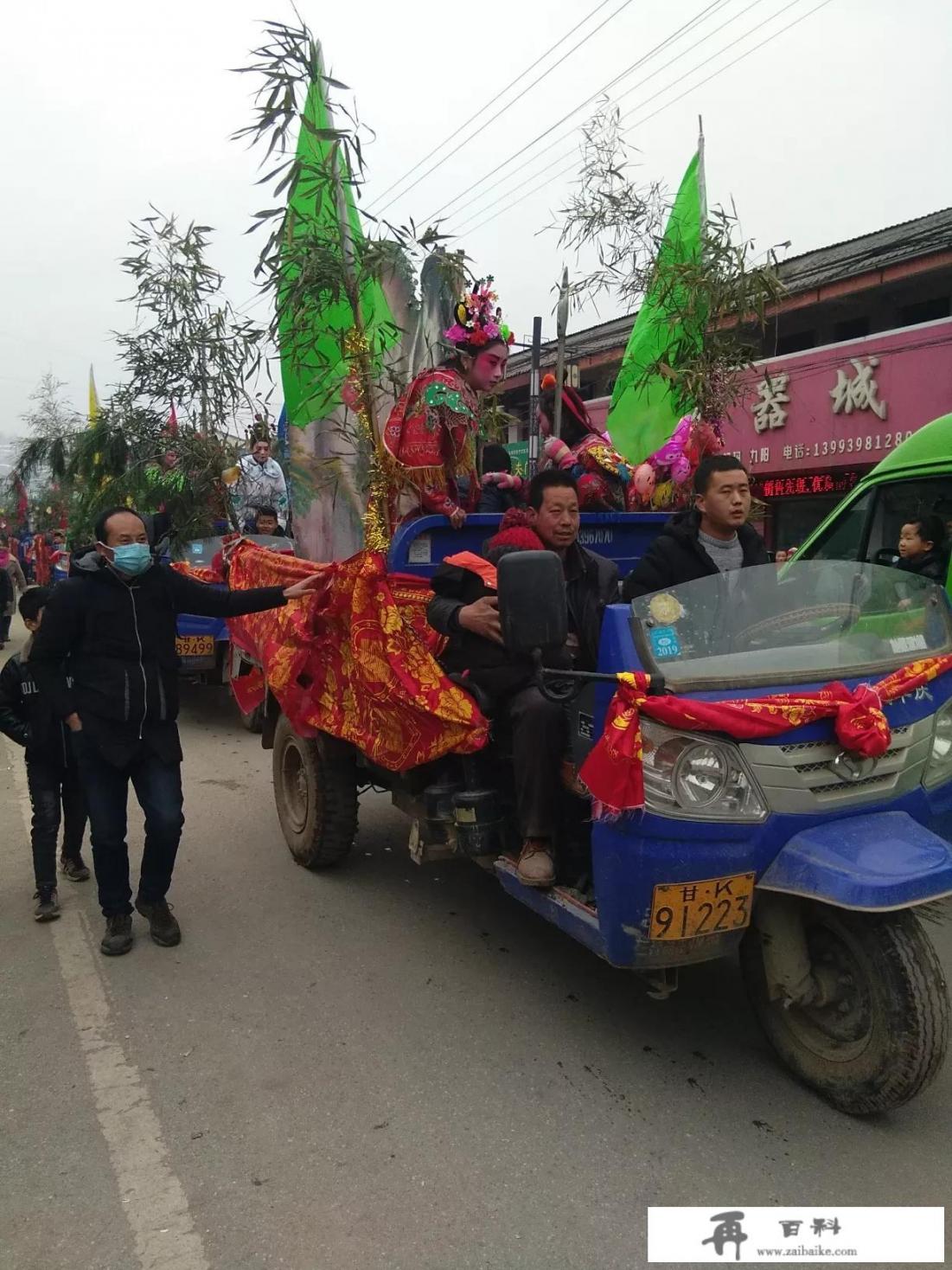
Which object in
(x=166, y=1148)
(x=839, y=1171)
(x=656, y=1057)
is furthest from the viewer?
(x=656, y=1057)

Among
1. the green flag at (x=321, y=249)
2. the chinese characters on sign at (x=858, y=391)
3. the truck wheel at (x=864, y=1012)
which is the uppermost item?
the chinese characters on sign at (x=858, y=391)

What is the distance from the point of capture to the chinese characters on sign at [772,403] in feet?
42.4

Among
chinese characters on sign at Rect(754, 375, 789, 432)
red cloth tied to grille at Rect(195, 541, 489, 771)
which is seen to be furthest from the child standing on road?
chinese characters on sign at Rect(754, 375, 789, 432)

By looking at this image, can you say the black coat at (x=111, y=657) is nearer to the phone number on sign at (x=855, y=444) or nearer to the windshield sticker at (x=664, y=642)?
the windshield sticker at (x=664, y=642)

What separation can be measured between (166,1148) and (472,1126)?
0.87 m

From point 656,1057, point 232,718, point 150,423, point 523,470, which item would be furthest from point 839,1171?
point 150,423

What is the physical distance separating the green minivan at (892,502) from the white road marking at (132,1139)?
3.69 meters

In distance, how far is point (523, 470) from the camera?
5719 mm

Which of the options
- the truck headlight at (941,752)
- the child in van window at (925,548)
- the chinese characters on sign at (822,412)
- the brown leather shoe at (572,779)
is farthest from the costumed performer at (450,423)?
the chinese characters on sign at (822,412)

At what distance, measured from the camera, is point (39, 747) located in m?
4.36

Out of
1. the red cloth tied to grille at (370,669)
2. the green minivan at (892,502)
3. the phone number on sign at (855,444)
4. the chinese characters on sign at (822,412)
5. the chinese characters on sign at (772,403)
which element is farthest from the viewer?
the chinese characters on sign at (772,403)

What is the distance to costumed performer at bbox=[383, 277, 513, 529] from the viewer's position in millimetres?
4008

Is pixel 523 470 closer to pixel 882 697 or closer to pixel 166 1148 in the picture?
pixel 882 697

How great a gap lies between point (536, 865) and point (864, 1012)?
3.56ft
